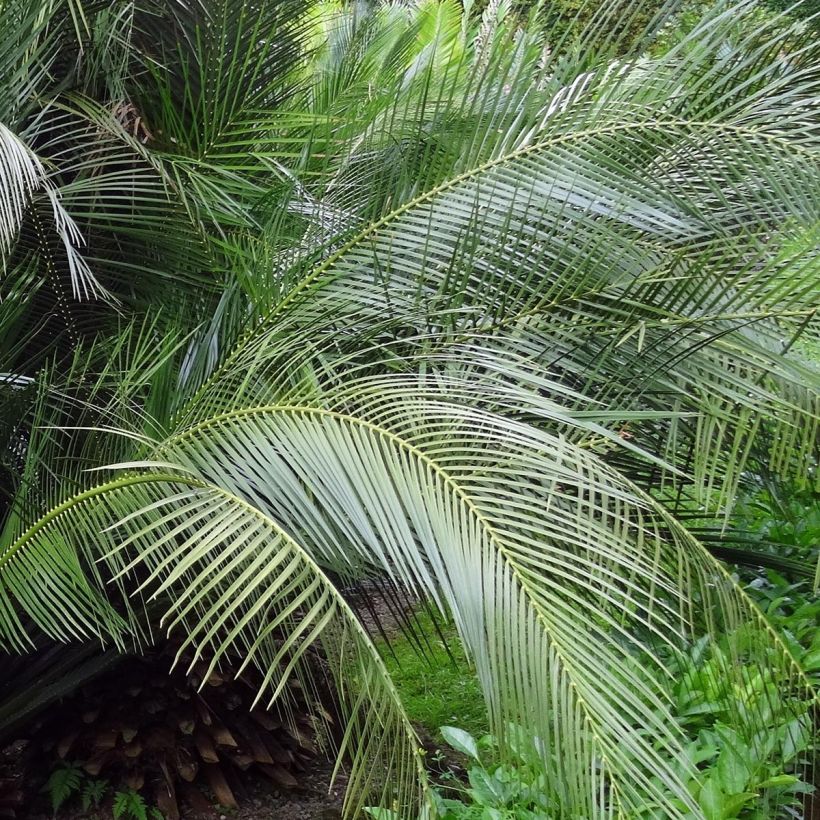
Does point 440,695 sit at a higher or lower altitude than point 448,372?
lower

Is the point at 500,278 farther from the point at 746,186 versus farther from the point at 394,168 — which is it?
the point at 746,186

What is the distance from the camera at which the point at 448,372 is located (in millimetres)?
1972

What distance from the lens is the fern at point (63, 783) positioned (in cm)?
278

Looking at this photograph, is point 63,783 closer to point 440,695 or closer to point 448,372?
point 440,695

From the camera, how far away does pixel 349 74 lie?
3.62m

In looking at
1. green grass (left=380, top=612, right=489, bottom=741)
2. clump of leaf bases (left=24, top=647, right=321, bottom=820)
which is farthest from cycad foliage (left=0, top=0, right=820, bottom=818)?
green grass (left=380, top=612, right=489, bottom=741)

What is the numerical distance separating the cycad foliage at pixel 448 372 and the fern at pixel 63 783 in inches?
18.5

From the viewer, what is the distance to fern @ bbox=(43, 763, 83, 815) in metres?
2.78

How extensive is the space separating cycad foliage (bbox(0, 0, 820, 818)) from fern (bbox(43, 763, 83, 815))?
1.54 ft

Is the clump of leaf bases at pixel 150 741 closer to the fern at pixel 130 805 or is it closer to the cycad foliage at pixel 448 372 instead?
the fern at pixel 130 805

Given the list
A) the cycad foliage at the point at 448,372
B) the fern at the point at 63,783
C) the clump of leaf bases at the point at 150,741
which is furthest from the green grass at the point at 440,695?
the fern at the point at 63,783

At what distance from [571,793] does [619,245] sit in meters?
1.31

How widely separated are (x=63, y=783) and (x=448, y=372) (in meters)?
1.85

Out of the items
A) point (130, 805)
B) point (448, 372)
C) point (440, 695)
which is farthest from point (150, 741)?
point (448, 372)
